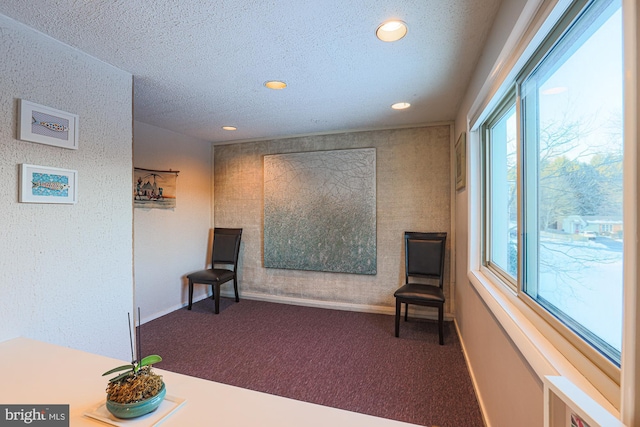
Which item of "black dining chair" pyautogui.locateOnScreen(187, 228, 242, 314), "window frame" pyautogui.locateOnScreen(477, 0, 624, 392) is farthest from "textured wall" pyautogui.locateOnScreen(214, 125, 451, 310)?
"window frame" pyautogui.locateOnScreen(477, 0, 624, 392)

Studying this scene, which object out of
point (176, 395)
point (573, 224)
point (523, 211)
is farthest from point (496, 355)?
point (176, 395)

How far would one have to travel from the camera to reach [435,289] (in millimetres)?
2912

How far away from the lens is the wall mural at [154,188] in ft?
10.5

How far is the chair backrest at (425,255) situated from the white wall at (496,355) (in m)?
0.66

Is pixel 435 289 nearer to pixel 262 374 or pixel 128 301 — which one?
pixel 262 374

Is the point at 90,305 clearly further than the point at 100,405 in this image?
Yes

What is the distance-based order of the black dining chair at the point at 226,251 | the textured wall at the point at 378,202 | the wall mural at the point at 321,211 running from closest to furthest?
the textured wall at the point at 378,202 → the wall mural at the point at 321,211 → the black dining chair at the point at 226,251

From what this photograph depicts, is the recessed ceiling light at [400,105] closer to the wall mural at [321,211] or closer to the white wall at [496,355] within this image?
the white wall at [496,355]

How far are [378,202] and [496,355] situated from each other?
224 cm

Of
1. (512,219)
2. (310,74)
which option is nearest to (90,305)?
(310,74)

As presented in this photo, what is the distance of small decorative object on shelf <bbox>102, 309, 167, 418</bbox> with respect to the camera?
79 centimetres

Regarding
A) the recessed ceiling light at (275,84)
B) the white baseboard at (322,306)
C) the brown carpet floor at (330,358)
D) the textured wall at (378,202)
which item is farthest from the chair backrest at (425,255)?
the recessed ceiling light at (275,84)

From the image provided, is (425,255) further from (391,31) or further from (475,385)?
(391,31)

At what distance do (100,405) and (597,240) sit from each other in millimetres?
1567
